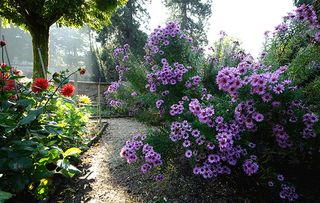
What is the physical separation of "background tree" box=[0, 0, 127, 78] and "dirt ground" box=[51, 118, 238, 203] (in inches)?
218

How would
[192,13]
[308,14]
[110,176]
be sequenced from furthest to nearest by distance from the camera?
[192,13] < [110,176] < [308,14]

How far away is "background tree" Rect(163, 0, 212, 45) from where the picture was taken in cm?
2044

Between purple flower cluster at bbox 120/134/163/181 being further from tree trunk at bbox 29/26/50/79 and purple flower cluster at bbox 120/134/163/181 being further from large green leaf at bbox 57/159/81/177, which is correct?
tree trunk at bbox 29/26/50/79

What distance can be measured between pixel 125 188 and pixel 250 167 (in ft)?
4.43

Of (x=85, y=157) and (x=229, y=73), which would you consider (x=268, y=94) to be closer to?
(x=229, y=73)

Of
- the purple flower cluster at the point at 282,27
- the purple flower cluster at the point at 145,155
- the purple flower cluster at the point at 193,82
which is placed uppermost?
the purple flower cluster at the point at 282,27

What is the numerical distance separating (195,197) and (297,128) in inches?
41.8

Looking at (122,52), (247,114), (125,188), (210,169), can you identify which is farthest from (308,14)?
(122,52)

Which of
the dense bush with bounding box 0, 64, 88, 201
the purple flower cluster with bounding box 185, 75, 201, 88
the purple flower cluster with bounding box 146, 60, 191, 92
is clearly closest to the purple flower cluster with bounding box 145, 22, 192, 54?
the purple flower cluster with bounding box 146, 60, 191, 92

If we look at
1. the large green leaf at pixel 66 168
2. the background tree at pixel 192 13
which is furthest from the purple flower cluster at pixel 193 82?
the background tree at pixel 192 13

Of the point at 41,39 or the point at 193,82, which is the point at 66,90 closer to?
the point at 193,82

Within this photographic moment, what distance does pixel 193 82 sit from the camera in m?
2.68

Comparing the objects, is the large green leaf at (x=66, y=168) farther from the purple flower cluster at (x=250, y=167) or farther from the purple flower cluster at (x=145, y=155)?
the purple flower cluster at (x=250, y=167)

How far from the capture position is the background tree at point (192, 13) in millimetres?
20438
